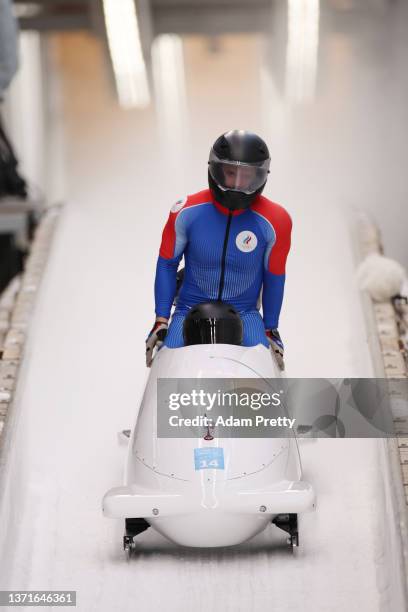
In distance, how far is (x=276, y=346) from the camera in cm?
428

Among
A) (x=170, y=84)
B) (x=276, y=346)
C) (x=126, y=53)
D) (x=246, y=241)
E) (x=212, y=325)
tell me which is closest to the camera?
(x=212, y=325)

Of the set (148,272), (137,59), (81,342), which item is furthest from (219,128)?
(81,342)

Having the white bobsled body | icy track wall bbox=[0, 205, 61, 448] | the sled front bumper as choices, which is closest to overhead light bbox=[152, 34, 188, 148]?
icy track wall bbox=[0, 205, 61, 448]

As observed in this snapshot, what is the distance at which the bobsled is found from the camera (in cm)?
353

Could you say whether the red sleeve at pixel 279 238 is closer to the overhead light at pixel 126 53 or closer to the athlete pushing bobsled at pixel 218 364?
the athlete pushing bobsled at pixel 218 364

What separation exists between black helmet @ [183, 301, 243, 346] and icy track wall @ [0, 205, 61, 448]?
34.8 inches

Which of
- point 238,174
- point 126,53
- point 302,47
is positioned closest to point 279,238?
point 238,174

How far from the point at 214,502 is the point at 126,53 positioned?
854cm

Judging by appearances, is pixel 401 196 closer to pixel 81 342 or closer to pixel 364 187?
pixel 364 187

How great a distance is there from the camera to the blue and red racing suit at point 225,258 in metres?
4.12

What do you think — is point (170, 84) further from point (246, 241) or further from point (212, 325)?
point (212, 325)

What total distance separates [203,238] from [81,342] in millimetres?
1675

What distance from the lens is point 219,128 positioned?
10.2 meters

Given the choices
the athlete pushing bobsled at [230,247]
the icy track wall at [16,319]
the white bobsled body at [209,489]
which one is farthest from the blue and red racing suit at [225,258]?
the icy track wall at [16,319]
